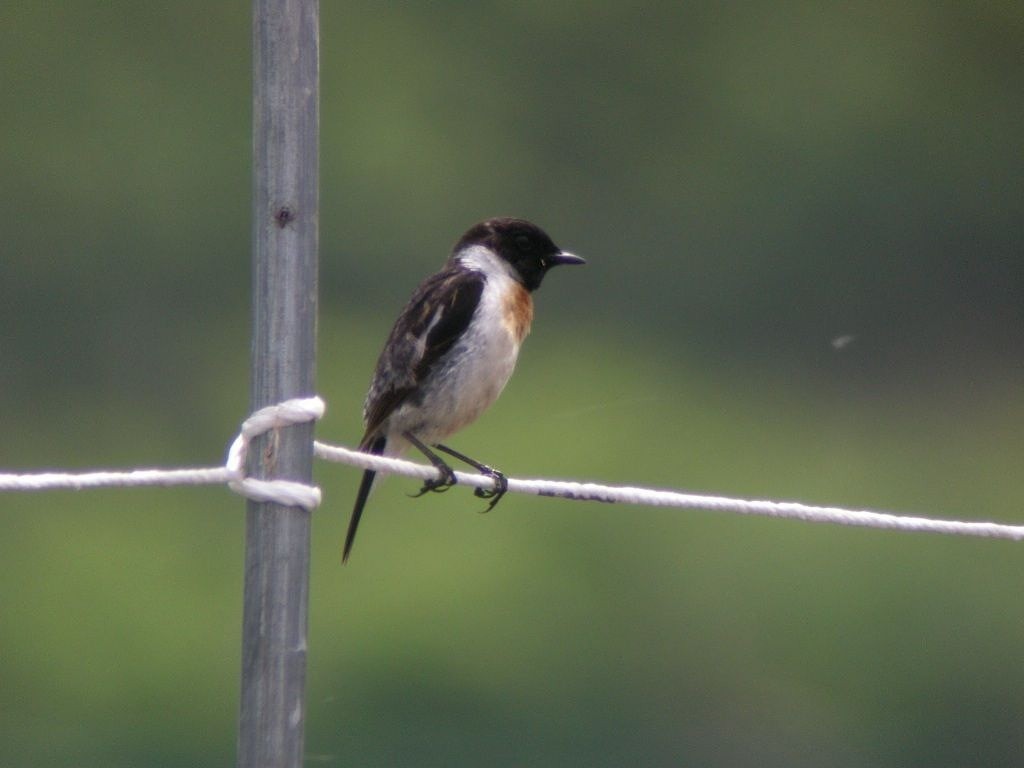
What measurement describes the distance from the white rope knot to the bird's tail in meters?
1.48

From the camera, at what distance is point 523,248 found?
4516 millimetres

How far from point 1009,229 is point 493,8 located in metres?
4.96

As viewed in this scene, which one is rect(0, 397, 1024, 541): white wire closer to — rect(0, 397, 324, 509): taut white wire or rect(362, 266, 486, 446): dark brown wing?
rect(0, 397, 324, 509): taut white wire

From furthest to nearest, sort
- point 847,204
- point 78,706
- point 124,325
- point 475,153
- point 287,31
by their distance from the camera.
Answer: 1. point 847,204
2. point 475,153
3. point 124,325
4. point 78,706
5. point 287,31

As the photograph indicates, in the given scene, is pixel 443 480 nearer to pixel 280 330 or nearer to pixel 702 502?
pixel 702 502

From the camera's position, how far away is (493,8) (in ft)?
50.7

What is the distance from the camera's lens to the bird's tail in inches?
158

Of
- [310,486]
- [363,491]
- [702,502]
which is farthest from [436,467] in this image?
[310,486]

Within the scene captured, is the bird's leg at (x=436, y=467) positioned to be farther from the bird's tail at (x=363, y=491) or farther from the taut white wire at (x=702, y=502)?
the taut white wire at (x=702, y=502)

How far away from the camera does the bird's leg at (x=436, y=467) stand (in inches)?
141

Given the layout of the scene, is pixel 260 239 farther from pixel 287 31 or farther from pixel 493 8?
pixel 493 8

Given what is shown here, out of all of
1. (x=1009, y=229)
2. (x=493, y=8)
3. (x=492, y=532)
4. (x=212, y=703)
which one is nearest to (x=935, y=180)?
(x=1009, y=229)

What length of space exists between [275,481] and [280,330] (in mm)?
209

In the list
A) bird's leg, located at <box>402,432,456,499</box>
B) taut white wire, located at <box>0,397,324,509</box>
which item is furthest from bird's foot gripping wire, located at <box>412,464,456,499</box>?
taut white wire, located at <box>0,397,324,509</box>
